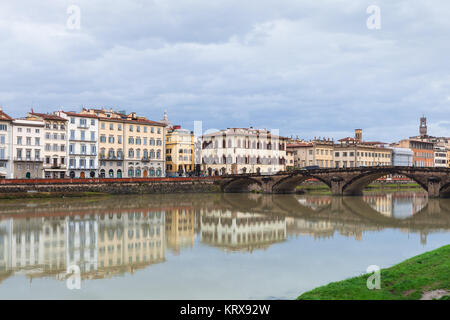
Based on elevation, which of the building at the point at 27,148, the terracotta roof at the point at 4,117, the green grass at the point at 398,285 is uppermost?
the terracotta roof at the point at 4,117

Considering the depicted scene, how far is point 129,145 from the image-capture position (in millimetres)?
75250

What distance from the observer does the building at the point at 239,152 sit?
86125 mm

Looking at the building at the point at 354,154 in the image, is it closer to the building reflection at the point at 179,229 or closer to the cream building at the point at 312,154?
the cream building at the point at 312,154

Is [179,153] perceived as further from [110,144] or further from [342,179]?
[342,179]

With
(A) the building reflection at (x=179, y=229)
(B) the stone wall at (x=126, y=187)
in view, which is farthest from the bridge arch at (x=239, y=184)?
(A) the building reflection at (x=179, y=229)

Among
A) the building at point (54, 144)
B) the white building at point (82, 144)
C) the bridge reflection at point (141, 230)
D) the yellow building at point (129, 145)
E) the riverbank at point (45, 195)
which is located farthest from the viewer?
the yellow building at point (129, 145)

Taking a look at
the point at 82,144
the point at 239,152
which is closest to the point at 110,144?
the point at 82,144

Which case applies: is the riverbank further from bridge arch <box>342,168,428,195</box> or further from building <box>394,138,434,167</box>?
building <box>394,138,434,167</box>

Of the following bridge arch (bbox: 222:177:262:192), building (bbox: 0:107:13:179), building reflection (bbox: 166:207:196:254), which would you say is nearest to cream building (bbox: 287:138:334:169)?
bridge arch (bbox: 222:177:262:192)

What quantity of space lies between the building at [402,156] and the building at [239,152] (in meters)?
42.4

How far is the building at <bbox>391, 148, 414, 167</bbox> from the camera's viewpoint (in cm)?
11944

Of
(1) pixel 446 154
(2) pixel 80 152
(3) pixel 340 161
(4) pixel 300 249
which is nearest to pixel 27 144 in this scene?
(2) pixel 80 152

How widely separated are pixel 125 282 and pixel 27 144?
53.4 metres
